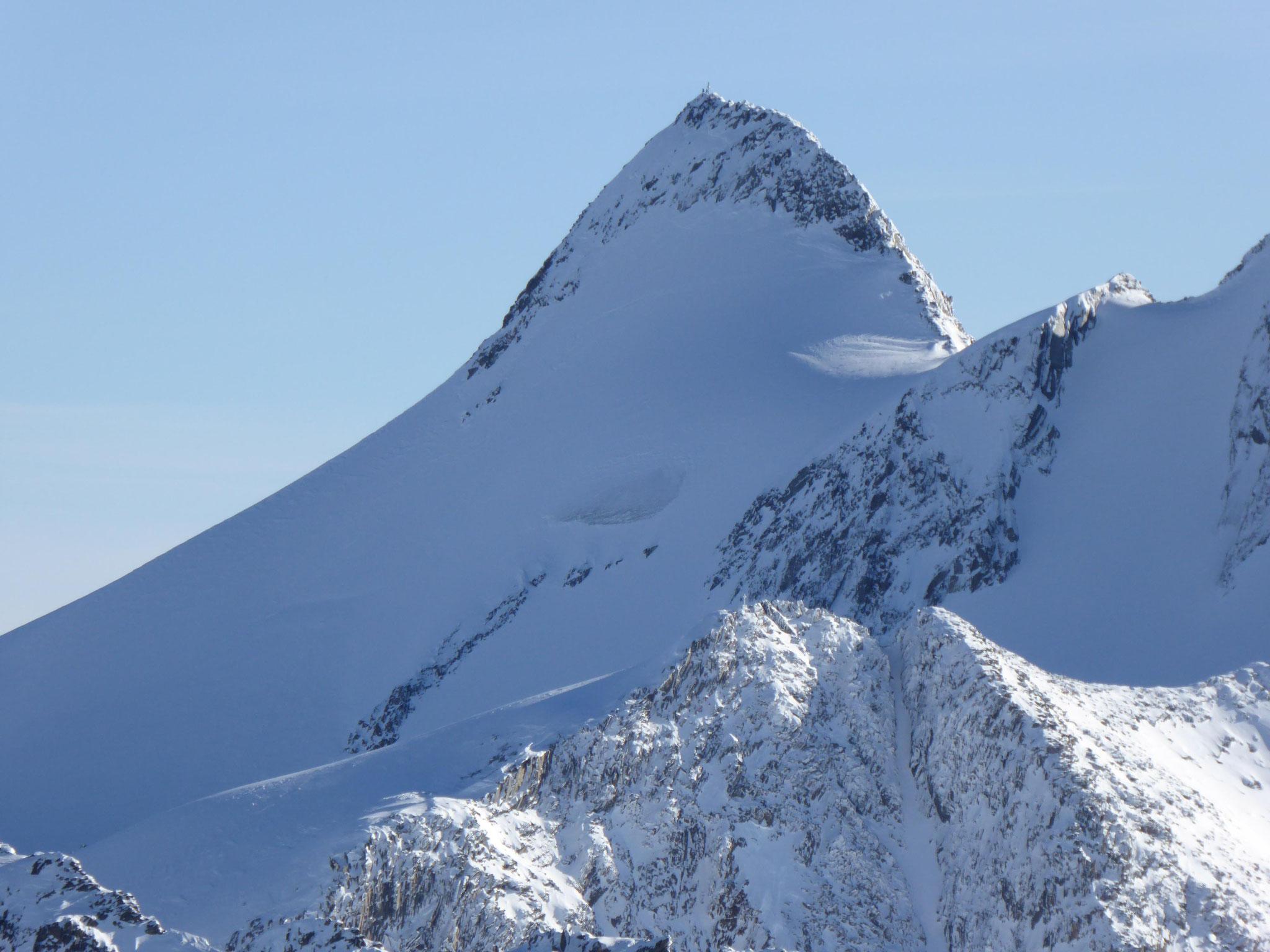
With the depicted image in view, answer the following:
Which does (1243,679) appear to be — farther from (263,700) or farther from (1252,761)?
(263,700)

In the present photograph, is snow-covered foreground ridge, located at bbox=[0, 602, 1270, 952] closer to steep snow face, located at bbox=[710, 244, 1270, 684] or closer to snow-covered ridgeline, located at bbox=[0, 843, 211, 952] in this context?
snow-covered ridgeline, located at bbox=[0, 843, 211, 952]

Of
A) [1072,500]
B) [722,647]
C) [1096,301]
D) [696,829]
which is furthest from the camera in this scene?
[1096,301]

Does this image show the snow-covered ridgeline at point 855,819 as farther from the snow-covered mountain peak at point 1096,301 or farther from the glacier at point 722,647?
the snow-covered mountain peak at point 1096,301

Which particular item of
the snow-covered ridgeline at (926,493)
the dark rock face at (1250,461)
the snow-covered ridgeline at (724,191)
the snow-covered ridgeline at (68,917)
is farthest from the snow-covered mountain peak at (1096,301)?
the snow-covered ridgeline at (68,917)

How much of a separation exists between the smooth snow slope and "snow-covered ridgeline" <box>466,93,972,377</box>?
25 cm

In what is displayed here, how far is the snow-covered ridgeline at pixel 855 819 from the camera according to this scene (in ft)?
106

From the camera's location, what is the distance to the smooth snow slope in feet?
194

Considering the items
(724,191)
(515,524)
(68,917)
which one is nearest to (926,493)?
(515,524)

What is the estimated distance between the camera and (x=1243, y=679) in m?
39.2

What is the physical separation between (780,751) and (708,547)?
71.1 ft

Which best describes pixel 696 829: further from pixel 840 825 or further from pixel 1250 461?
pixel 1250 461

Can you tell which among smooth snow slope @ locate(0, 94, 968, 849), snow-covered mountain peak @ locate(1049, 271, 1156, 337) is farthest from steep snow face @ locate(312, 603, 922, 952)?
snow-covered mountain peak @ locate(1049, 271, 1156, 337)

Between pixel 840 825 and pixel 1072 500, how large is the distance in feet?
64.4

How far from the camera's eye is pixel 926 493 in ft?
175
